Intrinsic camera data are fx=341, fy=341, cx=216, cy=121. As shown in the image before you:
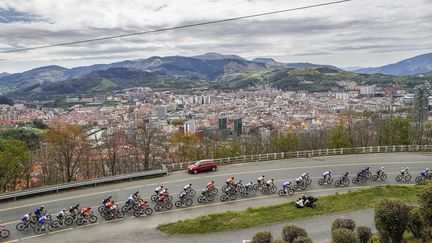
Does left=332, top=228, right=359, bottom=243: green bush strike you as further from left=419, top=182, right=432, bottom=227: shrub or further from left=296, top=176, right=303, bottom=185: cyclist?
left=296, top=176, right=303, bottom=185: cyclist

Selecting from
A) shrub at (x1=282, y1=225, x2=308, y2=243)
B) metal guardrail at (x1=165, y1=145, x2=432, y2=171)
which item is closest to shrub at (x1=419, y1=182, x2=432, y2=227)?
shrub at (x1=282, y1=225, x2=308, y2=243)

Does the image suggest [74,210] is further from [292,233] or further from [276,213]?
[292,233]

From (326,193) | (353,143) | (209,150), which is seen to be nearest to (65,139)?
(209,150)

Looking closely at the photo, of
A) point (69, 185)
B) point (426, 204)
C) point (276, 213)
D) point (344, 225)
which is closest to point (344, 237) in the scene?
point (344, 225)

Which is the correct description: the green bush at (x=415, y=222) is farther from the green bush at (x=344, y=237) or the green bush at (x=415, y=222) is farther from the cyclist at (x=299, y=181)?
the cyclist at (x=299, y=181)

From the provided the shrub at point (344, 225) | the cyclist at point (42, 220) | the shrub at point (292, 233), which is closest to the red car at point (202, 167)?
the cyclist at point (42, 220)

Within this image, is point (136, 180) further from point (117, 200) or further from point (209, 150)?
point (209, 150)

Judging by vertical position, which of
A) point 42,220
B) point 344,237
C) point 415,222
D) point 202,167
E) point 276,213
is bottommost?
point 276,213
